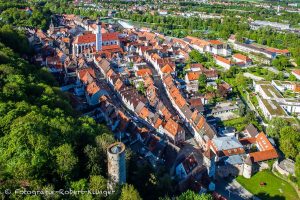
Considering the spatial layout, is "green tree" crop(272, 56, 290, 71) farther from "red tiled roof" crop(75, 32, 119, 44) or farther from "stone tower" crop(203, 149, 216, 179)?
"stone tower" crop(203, 149, 216, 179)

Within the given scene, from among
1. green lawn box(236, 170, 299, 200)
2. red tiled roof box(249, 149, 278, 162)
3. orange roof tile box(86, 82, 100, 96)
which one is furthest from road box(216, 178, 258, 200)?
orange roof tile box(86, 82, 100, 96)

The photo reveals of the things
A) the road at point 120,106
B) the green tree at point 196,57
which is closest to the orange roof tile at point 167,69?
the road at point 120,106

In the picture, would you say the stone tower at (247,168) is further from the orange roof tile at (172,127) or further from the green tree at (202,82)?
the green tree at (202,82)

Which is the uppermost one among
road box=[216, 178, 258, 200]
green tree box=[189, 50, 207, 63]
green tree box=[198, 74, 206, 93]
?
green tree box=[189, 50, 207, 63]

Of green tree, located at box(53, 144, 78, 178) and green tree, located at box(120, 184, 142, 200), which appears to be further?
green tree, located at box(53, 144, 78, 178)

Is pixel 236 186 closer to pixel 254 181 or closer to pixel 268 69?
pixel 254 181

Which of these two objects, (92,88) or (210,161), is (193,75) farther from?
(210,161)
